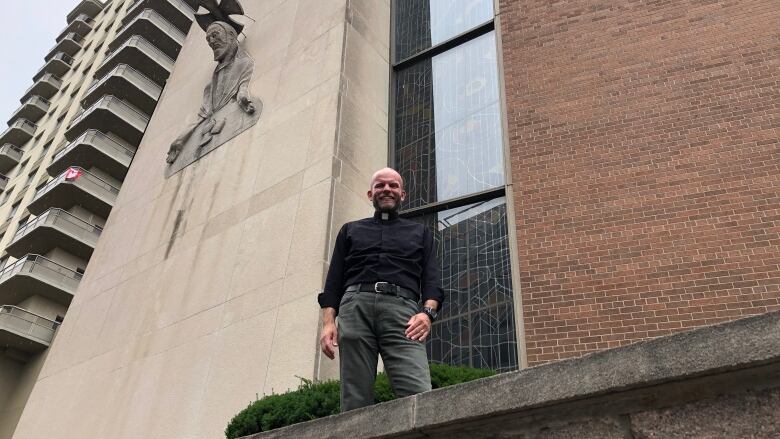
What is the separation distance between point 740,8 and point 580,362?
327 inches

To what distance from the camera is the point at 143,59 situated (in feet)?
99.8

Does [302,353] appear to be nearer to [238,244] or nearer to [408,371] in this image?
[238,244]

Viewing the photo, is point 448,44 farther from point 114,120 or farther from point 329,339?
point 114,120

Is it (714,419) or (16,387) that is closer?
(714,419)

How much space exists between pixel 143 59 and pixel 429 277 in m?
29.9

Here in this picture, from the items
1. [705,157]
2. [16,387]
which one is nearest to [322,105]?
[705,157]

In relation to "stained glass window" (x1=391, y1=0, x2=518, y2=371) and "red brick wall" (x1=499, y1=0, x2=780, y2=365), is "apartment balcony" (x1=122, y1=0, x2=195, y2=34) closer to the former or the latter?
"stained glass window" (x1=391, y1=0, x2=518, y2=371)

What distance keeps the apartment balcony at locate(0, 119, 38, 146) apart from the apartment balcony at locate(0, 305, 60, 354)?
20.1 metres

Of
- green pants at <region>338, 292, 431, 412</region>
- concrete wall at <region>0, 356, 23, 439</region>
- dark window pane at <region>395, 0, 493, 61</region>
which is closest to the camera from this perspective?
green pants at <region>338, 292, 431, 412</region>

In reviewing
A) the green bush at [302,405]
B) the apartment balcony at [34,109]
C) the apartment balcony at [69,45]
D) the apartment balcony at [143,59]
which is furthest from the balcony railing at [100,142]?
the green bush at [302,405]

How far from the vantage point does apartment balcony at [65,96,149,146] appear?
28156 mm

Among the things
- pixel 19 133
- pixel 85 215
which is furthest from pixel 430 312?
pixel 19 133

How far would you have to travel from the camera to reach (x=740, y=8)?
905 centimetres

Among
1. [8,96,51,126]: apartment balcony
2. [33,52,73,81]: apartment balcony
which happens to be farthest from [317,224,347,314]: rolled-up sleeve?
[33,52,73,81]: apartment balcony
